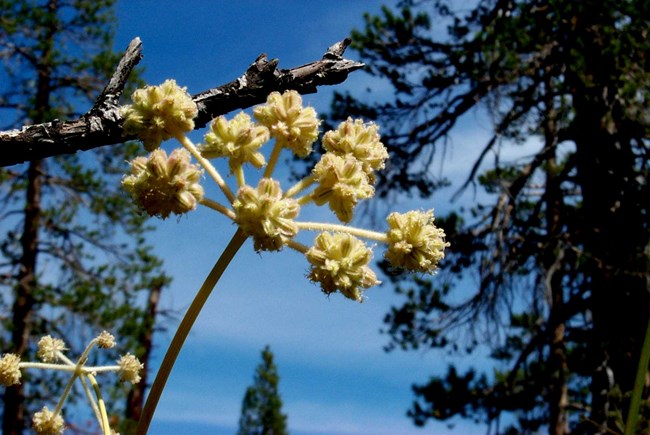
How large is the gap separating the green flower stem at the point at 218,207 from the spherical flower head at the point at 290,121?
229 millimetres

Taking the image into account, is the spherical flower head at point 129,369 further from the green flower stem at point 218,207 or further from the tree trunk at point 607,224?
the tree trunk at point 607,224

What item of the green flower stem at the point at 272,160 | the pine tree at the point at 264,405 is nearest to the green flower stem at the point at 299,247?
the green flower stem at the point at 272,160

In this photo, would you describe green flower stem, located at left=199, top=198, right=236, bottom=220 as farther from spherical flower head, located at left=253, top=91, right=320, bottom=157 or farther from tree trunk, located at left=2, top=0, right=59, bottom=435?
tree trunk, located at left=2, top=0, right=59, bottom=435

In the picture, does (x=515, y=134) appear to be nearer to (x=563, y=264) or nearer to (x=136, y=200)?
(x=563, y=264)

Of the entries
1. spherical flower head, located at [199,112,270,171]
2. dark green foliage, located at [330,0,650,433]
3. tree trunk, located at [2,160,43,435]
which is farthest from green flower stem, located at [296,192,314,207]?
tree trunk, located at [2,160,43,435]

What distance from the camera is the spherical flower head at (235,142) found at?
46.4 inches

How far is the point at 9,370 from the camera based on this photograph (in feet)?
4.32

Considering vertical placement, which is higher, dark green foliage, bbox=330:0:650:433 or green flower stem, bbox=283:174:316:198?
dark green foliage, bbox=330:0:650:433

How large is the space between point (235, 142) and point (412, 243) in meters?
0.36

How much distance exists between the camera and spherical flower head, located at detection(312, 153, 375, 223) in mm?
1139

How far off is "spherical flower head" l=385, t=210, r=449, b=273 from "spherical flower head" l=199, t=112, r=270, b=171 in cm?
26

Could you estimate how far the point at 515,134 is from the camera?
11.3 m

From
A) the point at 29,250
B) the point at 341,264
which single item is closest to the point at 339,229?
the point at 341,264

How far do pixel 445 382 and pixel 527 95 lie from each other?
14.7 feet
